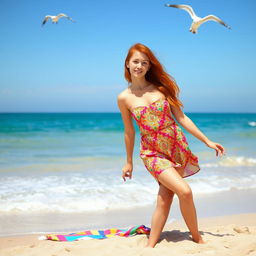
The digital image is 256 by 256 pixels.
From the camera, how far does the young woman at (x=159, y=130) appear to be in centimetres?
314

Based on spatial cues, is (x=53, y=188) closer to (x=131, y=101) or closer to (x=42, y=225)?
(x=42, y=225)

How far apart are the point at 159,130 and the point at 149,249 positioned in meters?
1.04

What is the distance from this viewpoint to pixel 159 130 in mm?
3193

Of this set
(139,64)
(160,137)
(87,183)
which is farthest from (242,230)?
(87,183)

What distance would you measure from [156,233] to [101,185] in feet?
11.1

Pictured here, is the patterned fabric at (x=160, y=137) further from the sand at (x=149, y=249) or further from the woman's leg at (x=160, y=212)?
the sand at (x=149, y=249)

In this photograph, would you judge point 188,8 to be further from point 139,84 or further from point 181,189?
point 181,189

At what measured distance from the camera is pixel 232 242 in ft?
10.5

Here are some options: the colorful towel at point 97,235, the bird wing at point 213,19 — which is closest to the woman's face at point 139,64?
the colorful towel at point 97,235

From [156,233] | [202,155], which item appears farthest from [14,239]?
[202,155]

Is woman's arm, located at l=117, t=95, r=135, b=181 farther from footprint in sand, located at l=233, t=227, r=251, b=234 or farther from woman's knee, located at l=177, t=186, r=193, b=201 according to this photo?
footprint in sand, located at l=233, t=227, r=251, b=234

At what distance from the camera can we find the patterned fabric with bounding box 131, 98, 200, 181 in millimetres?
3186

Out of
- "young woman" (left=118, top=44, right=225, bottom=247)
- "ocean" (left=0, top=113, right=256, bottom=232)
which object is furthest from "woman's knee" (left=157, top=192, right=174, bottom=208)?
"ocean" (left=0, top=113, right=256, bottom=232)

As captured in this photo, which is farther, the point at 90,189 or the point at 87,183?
the point at 87,183
